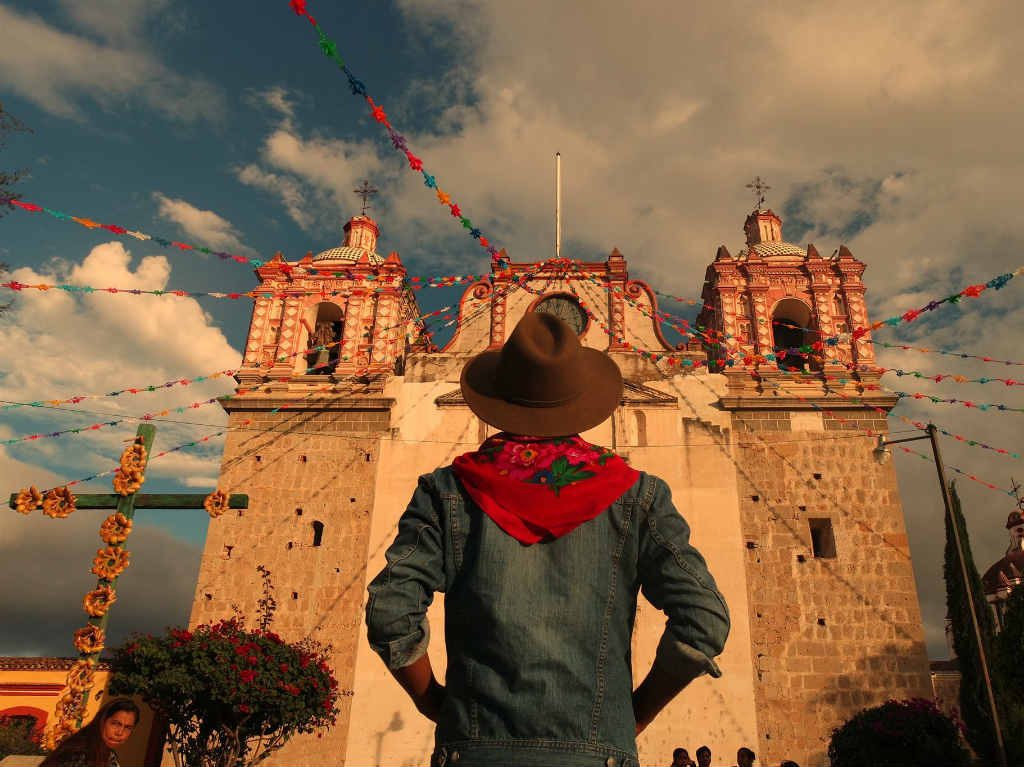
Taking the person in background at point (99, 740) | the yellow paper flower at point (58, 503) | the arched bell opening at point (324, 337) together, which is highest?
the arched bell opening at point (324, 337)

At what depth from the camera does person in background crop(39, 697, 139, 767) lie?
4.33 m

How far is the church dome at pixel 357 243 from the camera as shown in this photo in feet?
58.3

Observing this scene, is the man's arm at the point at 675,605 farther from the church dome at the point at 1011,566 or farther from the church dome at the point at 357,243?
the church dome at the point at 1011,566

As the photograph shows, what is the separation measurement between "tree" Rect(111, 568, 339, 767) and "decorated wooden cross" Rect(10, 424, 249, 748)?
1.88 m

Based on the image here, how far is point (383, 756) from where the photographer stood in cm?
1267

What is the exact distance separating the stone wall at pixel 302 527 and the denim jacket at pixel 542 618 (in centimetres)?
1185

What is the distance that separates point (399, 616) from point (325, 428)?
526 inches

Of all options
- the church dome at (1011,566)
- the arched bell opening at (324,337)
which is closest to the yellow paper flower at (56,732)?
the arched bell opening at (324,337)

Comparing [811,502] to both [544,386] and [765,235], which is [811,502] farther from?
[544,386]

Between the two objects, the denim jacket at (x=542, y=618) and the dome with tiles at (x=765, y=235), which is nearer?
the denim jacket at (x=542, y=618)

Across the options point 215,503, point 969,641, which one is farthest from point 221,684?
point 969,641

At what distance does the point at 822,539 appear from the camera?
14.0m

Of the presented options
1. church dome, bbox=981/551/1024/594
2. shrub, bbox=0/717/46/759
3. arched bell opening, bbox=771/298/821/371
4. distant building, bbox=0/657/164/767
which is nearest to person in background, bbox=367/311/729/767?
shrub, bbox=0/717/46/759

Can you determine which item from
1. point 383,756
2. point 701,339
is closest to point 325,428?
point 383,756
